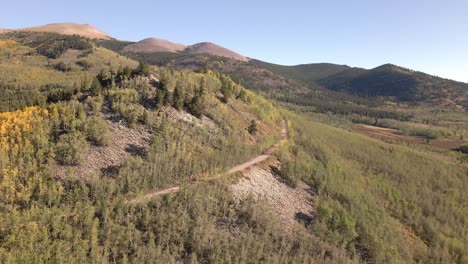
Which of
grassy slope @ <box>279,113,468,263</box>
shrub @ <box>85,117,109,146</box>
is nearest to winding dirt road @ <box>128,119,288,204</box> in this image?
grassy slope @ <box>279,113,468,263</box>

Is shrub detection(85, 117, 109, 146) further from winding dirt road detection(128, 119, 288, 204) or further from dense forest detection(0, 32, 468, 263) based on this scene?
winding dirt road detection(128, 119, 288, 204)

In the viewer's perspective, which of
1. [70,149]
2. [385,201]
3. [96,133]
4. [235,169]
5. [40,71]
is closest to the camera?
[70,149]

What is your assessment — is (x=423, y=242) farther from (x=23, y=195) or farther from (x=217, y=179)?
(x=23, y=195)

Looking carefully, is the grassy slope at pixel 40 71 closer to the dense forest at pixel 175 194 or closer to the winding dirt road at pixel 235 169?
the dense forest at pixel 175 194

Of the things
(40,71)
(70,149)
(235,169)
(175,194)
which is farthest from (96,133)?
(40,71)

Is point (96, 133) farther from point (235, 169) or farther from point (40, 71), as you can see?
point (40, 71)

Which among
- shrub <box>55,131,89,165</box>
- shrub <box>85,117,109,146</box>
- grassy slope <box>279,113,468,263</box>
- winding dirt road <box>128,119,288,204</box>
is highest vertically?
shrub <box>85,117,109,146</box>

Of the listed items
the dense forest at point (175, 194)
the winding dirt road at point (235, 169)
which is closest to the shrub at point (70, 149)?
the dense forest at point (175, 194)
